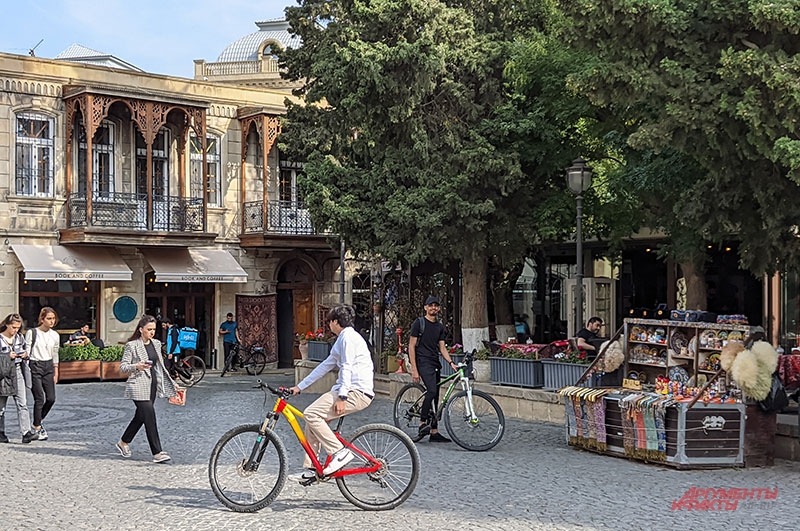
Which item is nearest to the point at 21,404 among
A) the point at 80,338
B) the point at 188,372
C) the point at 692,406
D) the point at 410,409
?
the point at 410,409

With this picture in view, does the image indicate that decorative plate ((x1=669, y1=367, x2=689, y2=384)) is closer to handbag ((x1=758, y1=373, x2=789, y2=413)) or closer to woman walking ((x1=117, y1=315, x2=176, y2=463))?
handbag ((x1=758, y1=373, x2=789, y2=413))

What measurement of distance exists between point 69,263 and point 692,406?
19565 mm

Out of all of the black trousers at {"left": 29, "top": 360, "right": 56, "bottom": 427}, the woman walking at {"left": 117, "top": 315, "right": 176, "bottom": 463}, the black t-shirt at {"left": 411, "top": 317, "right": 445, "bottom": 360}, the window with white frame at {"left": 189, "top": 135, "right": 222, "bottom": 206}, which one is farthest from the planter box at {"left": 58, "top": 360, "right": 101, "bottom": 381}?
the black t-shirt at {"left": 411, "top": 317, "right": 445, "bottom": 360}

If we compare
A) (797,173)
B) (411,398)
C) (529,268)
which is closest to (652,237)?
(529,268)

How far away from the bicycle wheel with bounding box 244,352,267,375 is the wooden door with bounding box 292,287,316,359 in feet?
9.14

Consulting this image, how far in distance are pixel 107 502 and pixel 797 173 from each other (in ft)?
24.4

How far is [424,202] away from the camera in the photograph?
57.6ft

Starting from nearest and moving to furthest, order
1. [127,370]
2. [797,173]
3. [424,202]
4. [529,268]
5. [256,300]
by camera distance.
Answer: [797,173]
[127,370]
[424,202]
[529,268]
[256,300]

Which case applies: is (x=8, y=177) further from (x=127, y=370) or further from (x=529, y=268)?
(x=127, y=370)

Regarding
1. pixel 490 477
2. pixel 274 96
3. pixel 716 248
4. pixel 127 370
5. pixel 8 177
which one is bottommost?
pixel 490 477

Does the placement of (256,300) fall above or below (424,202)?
below

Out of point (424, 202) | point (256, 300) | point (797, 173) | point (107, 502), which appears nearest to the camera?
point (107, 502)

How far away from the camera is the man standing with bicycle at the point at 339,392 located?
8.52 meters

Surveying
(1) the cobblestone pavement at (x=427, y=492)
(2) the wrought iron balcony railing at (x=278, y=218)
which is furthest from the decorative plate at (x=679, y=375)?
(2) the wrought iron balcony railing at (x=278, y=218)
